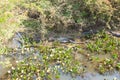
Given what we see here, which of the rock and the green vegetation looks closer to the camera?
the green vegetation

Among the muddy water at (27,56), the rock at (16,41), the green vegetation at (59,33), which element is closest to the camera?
the muddy water at (27,56)

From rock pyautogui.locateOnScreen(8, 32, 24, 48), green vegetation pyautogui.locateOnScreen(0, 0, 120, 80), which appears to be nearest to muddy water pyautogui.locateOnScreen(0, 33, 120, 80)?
green vegetation pyautogui.locateOnScreen(0, 0, 120, 80)

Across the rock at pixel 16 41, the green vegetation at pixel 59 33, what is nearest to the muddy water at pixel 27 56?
the green vegetation at pixel 59 33

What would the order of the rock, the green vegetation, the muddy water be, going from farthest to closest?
the rock < the green vegetation < the muddy water

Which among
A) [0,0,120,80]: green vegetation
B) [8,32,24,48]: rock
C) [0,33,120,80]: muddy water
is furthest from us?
[8,32,24,48]: rock

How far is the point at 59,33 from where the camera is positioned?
10328 mm

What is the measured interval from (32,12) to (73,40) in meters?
1.79

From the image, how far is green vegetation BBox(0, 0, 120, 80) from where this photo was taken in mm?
8617

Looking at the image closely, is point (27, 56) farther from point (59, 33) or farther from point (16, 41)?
point (59, 33)

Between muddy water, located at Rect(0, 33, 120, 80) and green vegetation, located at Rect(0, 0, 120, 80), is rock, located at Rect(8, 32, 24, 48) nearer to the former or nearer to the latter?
green vegetation, located at Rect(0, 0, 120, 80)

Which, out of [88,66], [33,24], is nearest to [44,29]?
[33,24]

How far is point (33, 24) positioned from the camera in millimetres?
10234

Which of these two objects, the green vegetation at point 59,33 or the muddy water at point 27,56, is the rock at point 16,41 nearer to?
the green vegetation at point 59,33

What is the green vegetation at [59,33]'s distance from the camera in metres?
8.62
